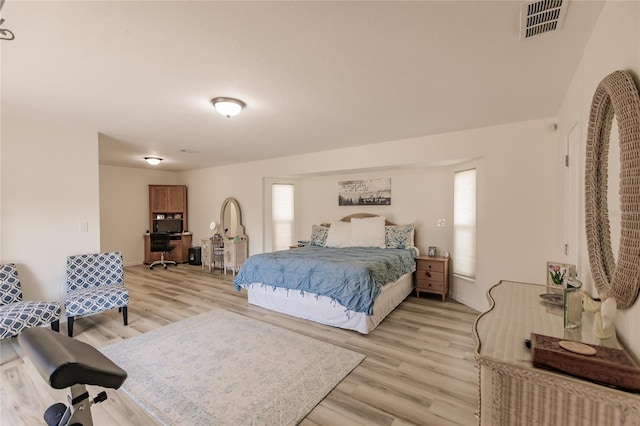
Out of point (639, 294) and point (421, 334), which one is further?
point (421, 334)

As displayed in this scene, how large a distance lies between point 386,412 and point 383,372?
476 millimetres

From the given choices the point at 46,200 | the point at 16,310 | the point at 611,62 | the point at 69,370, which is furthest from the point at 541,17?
the point at 46,200

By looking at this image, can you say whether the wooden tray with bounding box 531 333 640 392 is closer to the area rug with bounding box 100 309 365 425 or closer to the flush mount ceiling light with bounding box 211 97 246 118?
the area rug with bounding box 100 309 365 425

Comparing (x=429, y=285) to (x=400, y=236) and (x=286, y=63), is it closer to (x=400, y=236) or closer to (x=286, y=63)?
(x=400, y=236)

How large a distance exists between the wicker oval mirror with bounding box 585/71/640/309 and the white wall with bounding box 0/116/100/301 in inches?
197

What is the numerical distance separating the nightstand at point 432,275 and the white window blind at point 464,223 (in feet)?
0.73

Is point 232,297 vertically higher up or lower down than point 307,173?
lower down

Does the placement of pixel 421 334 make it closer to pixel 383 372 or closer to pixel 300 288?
pixel 383 372

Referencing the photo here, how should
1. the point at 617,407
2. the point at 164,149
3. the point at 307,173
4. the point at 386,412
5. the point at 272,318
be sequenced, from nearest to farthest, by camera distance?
the point at 617,407 → the point at 386,412 → the point at 272,318 → the point at 164,149 → the point at 307,173

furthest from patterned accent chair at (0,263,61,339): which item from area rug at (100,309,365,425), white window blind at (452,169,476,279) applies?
white window blind at (452,169,476,279)

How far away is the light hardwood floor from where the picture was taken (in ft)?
6.20

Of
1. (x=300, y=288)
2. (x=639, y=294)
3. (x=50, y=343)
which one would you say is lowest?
(x=300, y=288)

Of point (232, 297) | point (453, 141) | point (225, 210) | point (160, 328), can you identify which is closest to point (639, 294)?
point (453, 141)

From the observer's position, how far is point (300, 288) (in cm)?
351
